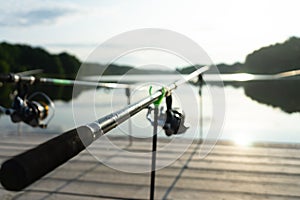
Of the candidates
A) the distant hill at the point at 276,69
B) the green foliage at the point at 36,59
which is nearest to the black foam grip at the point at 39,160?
the distant hill at the point at 276,69

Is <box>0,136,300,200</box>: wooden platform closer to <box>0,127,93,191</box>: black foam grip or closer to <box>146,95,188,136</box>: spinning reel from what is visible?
<box>146,95,188,136</box>: spinning reel

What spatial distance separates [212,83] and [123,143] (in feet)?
10.3

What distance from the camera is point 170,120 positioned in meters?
3.22

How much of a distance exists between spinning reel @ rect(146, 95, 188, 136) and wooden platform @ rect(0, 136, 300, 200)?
2.79ft

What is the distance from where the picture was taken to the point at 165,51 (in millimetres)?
2828

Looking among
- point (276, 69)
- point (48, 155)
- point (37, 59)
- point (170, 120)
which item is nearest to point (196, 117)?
point (170, 120)

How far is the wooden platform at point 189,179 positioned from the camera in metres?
3.84

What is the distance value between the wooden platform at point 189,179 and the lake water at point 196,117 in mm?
563

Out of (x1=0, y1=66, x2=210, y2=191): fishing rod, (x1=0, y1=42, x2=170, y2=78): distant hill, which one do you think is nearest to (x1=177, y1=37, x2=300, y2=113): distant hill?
(x1=0, y1=66, x2=210, y2=191): fishing rod

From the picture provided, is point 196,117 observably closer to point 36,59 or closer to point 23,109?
point 23,109

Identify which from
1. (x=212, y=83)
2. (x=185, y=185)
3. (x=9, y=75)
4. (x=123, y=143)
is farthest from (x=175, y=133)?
(x=123, y=143)

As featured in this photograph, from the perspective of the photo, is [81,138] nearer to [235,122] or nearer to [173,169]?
[173,169]

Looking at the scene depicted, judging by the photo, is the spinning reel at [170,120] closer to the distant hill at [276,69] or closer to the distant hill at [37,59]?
the distant hill at [276,69]

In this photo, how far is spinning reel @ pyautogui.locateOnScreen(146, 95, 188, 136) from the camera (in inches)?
125
